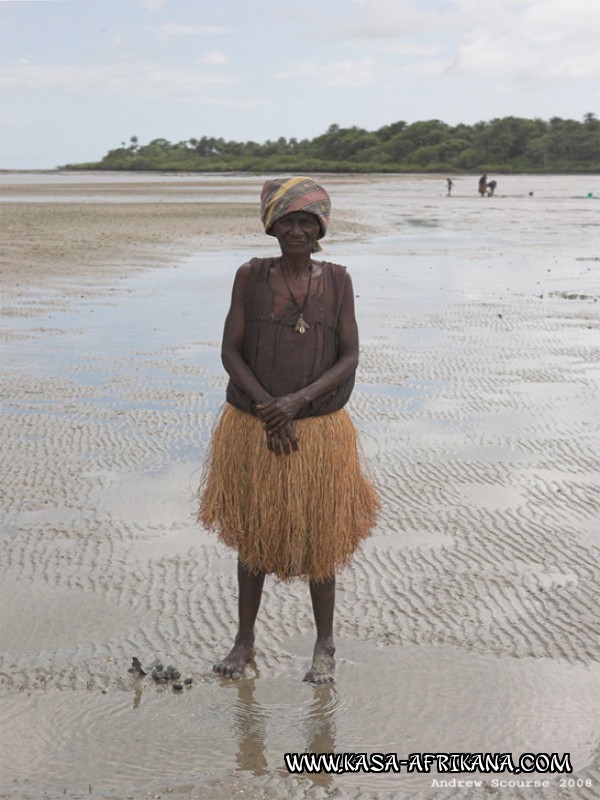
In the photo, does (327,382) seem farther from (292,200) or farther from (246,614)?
(246,614)

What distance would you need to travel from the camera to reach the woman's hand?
3783 mm

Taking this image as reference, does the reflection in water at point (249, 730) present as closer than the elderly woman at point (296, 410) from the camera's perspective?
Yes

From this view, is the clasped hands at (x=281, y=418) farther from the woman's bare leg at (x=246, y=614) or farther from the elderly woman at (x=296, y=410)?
the woman's bare leg at (x=246, y=614)

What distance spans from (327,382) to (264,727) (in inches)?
48.5

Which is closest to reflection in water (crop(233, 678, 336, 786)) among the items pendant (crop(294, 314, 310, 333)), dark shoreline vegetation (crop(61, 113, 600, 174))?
pendant (crop(294, 314, 310, 333))

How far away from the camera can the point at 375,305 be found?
42.5 ft

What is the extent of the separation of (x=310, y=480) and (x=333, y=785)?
1.07 meters

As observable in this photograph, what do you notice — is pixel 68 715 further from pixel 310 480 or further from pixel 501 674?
pixel 501 674

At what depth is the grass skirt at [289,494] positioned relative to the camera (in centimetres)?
392

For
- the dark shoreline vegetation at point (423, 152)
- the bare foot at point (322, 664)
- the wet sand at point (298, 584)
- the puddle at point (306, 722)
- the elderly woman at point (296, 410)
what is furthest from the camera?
the dark shoreline vegetation at point (423, 152)

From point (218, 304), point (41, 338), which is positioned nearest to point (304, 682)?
point (41, 338)

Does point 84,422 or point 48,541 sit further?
point 84,422

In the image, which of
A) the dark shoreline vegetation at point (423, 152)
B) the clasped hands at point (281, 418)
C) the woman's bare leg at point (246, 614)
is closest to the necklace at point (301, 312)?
the clasped hands at point (281, 418)

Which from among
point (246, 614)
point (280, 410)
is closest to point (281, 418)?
point (280, 410)
